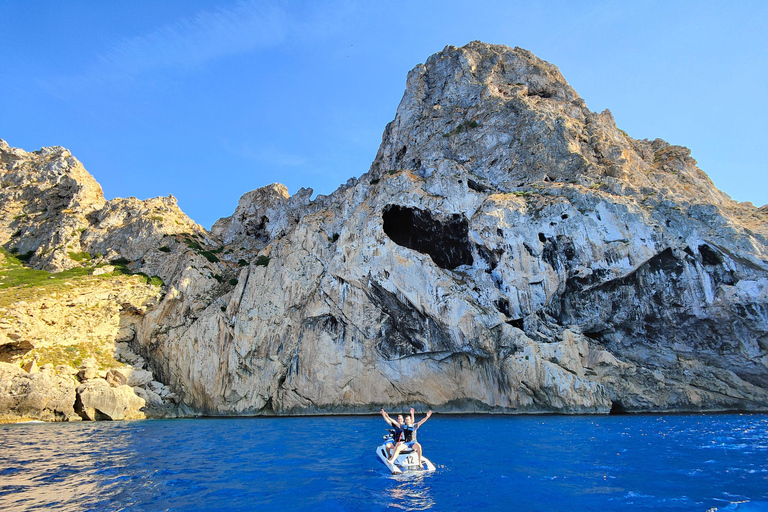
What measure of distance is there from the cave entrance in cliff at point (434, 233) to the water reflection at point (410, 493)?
31.1 m

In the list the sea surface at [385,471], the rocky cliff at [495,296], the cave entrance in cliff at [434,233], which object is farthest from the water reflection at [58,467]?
the cave entrance in cliff at [434,233]

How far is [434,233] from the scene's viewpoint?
4628cm

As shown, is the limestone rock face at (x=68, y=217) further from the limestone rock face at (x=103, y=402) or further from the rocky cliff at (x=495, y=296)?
the limestone rock face at (x=103, y=402)

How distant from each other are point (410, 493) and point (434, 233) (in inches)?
1440

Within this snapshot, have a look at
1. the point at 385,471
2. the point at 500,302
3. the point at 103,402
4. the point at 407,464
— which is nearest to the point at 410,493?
the point at 407,464

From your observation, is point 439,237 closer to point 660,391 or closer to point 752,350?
point 660,391

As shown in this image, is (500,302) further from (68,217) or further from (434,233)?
(68,217)

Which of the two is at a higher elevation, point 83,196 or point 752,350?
point 83,196

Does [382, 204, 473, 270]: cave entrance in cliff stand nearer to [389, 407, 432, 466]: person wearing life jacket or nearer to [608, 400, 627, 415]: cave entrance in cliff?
[608, 400, 627, 415]: cave entrance in cliff

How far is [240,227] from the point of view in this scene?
70.7 m

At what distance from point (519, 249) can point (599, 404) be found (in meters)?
15.1

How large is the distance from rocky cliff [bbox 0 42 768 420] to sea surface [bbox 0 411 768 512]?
38.3ft

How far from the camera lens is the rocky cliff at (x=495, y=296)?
116 feet

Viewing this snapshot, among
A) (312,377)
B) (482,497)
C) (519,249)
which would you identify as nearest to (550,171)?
(519,249)
